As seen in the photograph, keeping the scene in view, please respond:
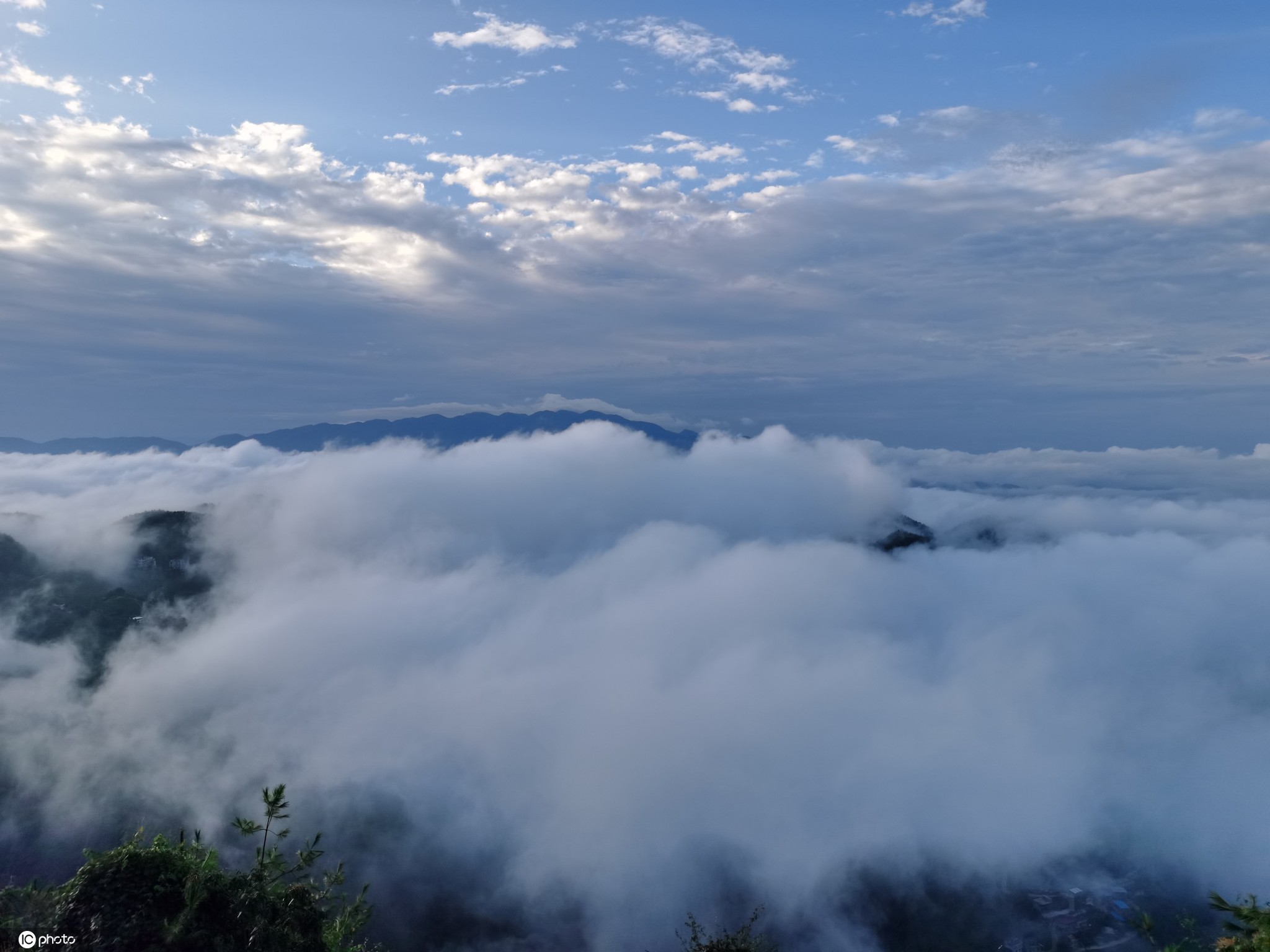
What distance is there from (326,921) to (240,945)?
2089cm

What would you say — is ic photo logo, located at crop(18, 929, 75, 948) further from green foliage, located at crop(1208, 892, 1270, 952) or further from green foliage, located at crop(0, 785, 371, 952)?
green foliage, located at crop(1208, 892, 1270, 952)

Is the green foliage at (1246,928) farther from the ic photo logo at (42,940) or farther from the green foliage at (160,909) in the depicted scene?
the ic photo logo at (42,940)

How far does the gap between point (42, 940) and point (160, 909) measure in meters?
5.62

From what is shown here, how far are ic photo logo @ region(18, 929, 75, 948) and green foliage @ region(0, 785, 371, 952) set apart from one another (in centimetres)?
30

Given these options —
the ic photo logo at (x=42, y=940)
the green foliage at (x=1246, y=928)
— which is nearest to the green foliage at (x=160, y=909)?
the ic photo logo at (x=42, y=940)

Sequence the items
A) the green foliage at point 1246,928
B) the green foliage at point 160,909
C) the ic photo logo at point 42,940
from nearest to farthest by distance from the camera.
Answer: the ic photo logo at point 42,940, the green foliage at point 160,909, the green foliage at point 1246,928

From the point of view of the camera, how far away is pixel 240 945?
46188 mm

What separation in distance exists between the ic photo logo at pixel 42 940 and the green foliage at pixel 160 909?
1.00 ft

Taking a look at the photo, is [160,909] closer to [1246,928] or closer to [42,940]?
[42,940]

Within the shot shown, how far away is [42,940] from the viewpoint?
42312 mm

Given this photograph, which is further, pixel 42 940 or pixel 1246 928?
pixel 1246 928

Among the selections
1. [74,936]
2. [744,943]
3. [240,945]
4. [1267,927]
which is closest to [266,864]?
[240,945]

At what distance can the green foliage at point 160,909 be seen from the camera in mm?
43406

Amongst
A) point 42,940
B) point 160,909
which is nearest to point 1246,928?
point 160,909
